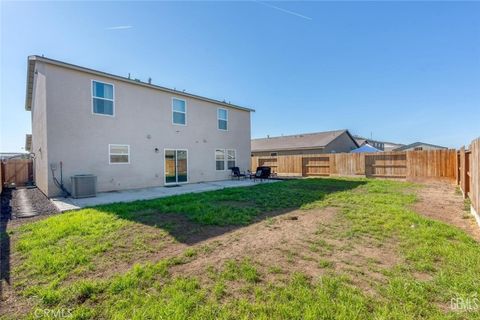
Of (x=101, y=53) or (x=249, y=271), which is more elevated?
(x=101, y=53)

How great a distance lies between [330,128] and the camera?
30.5 m

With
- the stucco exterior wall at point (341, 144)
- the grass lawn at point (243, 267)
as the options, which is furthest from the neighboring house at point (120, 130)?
the stucco exterior wall at point (341, 144)

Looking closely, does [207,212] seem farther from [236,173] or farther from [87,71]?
[236,173]

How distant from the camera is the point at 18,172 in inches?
559

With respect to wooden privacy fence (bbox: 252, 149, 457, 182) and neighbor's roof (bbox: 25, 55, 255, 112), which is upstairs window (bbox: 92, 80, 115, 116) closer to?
neighbor's roof (bbox: 25, 55, 255, 112)

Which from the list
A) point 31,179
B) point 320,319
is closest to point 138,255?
point 320,319

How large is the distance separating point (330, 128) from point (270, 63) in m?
18.6

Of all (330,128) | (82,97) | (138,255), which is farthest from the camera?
(330,128)

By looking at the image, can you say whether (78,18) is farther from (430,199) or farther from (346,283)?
(430,199)

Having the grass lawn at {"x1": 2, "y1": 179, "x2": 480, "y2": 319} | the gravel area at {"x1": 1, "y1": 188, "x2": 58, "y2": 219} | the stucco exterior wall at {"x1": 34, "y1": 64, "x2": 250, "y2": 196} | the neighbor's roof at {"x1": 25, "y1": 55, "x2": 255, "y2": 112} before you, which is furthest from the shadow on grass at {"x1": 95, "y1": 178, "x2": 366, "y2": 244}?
the neighbor's roof at {"x1": 25, "y1": 55, "x2": 255, "y2": 112}

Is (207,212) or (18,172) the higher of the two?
(18,172)

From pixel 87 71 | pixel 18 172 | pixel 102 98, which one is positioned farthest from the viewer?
pixel 18 172

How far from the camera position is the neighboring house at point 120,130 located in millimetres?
9461

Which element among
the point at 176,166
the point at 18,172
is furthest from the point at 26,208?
the point at 18,172
